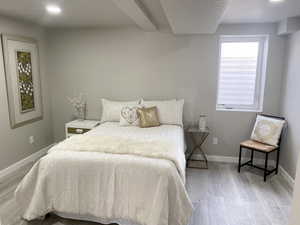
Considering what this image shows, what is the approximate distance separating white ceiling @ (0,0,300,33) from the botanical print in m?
0.59

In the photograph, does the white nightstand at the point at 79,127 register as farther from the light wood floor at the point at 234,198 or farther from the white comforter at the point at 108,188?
the light wood floor at the point at 234,198

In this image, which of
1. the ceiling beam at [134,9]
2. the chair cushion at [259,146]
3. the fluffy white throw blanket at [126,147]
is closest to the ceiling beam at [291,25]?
the chair cushion at [259,146]

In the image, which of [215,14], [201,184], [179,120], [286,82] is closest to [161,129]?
[179,120]

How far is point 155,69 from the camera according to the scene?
12.6 feet

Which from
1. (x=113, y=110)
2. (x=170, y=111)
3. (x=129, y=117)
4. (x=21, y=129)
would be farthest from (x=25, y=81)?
(x=170, y=111)

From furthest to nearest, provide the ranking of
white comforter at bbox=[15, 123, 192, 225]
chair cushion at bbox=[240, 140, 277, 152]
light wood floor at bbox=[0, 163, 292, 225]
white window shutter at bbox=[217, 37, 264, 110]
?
white window shutter at bbox=[217, 37, 264, 110], chair cushion at bbox=[240, 140, 277, 152], light wood floor at bbox=[0, 163, 292, 225], white comforter at bbox=[15, 123, 192, 225]

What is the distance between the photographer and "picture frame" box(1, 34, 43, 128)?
127 inches

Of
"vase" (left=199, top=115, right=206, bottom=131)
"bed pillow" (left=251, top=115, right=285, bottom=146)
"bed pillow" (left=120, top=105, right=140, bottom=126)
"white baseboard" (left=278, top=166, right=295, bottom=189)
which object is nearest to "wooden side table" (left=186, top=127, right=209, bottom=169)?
"vase" (left=199, top=115, right=206, bottom=131)

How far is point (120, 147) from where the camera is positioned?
241cm

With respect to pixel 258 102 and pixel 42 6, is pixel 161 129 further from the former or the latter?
pixel 42 6

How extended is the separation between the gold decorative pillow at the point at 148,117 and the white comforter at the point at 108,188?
1.18 meters

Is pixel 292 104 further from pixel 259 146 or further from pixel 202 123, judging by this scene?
pixel 202 123

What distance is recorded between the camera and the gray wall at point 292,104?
3014 millimetres

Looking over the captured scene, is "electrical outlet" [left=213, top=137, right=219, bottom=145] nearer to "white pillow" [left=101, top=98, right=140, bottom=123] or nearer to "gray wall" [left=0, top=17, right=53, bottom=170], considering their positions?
"white pillow" [left=101, top=98, right=140, bottom=123]
